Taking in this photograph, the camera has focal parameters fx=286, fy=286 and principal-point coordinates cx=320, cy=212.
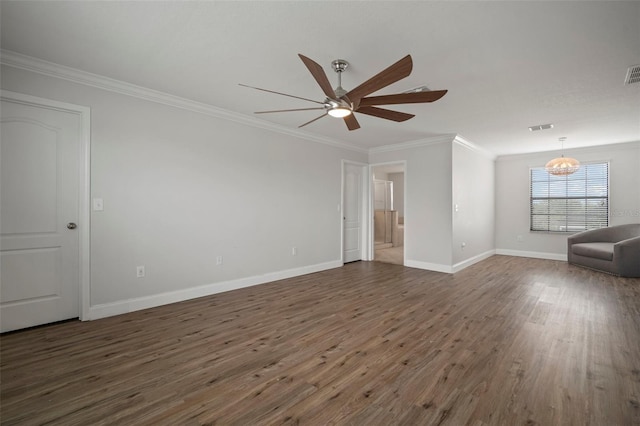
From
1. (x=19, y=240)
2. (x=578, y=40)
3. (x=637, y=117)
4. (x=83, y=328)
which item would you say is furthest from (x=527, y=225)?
(x=19, y=240)

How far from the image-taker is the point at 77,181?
9.86ft

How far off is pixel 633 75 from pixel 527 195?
15.5 feet

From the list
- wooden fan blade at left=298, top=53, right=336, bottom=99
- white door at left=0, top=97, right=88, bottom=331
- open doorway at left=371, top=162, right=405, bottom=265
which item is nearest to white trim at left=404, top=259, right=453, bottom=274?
open doorway at left=371, top=162, right=405, bottom=265

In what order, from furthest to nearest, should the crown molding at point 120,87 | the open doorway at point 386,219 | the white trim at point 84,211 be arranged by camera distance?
the open doorway at point 386,219, the white trim at point 84,211, the crown molding at point 120,87

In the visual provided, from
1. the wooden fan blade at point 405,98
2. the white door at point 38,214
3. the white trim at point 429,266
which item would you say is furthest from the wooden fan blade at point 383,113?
the white trim at point 429,266

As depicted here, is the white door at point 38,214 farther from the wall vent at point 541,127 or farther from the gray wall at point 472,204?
the wall vent at point 541,127

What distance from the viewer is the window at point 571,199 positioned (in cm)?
623

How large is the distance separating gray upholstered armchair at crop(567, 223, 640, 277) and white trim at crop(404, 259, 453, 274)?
2.79 m

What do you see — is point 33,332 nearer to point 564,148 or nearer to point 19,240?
point 19,240

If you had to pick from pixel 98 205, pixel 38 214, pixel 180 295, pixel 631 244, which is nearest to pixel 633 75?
pixel 631 244

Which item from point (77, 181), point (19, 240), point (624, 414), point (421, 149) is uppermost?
point (421, 149)

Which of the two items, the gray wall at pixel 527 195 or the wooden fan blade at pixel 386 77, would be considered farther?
the gray wall at pixel 527 195

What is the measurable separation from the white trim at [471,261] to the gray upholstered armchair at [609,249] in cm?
150

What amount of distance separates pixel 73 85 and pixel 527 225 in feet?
29.0
